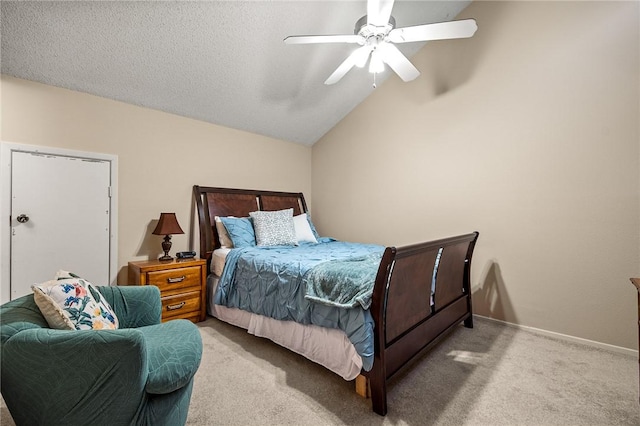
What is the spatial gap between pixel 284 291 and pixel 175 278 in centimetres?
125

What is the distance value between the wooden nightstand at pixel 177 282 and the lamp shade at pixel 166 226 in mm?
306

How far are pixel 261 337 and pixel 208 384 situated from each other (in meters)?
0.73

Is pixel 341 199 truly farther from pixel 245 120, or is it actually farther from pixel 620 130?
pixel 620 130

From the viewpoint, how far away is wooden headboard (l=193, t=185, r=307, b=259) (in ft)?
10.7

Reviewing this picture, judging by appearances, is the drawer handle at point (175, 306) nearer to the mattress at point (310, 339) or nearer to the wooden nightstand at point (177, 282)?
the wooden nightstand at point (177, 282)

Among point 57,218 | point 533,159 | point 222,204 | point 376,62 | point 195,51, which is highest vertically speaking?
point 195,51

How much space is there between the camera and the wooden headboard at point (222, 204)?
10.7 ft

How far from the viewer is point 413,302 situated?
194 cm

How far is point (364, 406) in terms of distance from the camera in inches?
65.1

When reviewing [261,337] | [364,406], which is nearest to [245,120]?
[261,337]

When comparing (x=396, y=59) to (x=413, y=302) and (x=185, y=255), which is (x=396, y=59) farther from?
(x=185, y=255)

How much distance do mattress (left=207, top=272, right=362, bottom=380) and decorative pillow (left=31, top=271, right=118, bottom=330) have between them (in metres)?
1.12

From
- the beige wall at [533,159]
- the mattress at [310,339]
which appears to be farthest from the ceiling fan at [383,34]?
the mattress at [310,339]

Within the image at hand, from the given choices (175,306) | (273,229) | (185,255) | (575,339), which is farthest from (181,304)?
(575,339)
